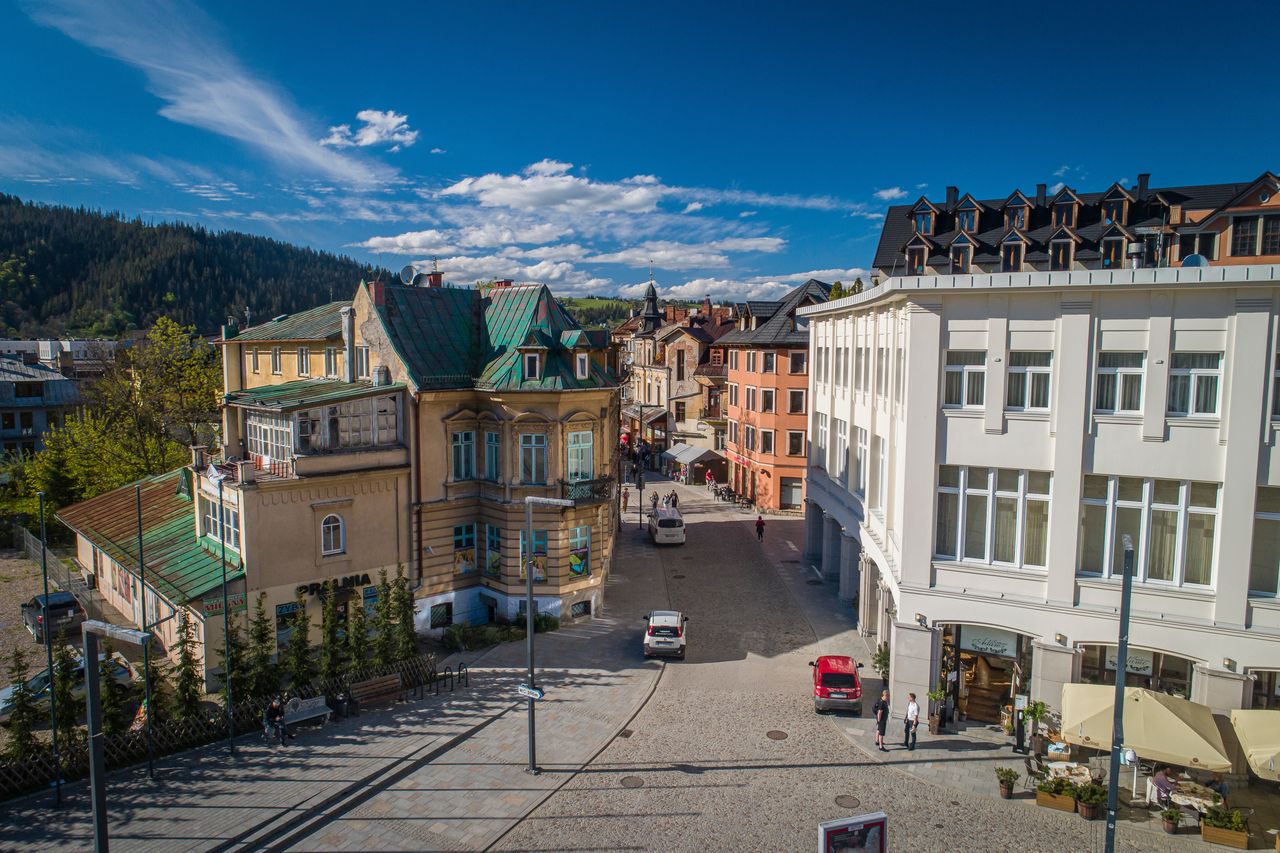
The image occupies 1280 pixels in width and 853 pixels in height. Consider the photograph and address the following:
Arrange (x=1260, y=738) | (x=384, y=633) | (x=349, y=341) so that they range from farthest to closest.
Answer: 1. (x=349, y=341)
2. (x=384, y=633)
3. (x=1260, y=738)

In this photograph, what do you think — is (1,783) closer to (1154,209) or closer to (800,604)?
(800,604)

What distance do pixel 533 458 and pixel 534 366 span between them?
3.36 m

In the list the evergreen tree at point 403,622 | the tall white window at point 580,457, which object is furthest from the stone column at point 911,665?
the evergreen tree at point 403,622

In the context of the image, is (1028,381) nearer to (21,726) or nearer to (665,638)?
(665,638)

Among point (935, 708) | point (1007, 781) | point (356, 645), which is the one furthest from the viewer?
point (356, 645)

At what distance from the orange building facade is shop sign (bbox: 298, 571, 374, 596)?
2864 cm

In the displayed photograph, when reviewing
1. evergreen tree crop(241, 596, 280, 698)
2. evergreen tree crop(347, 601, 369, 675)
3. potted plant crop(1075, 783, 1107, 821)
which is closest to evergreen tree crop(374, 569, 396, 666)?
evergreen tree crop(347, 601, 369, 675)

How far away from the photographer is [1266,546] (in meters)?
17.0

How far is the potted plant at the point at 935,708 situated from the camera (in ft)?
65.0

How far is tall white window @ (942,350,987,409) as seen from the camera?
760 inches

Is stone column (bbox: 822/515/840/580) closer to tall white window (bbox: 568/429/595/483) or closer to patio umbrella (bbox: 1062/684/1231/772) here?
tall white window (bbox: 568/429/595/483)

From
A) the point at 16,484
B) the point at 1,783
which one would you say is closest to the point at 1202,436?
the point at 1,783

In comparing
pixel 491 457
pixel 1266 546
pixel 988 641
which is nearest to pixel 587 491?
pixel 491 457

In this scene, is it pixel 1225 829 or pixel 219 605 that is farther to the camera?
pixel 219 605
